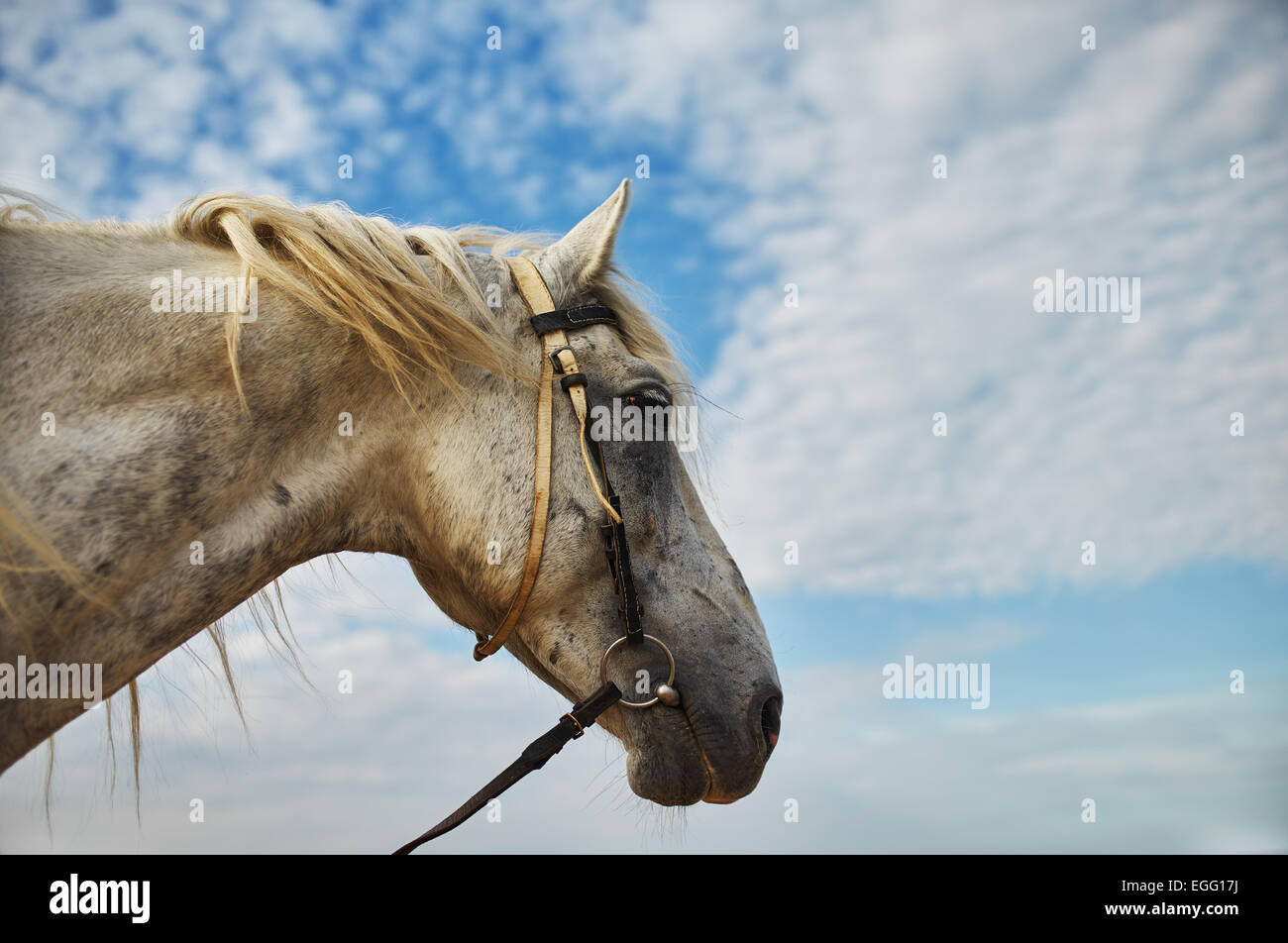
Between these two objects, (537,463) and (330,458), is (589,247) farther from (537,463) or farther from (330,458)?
(330,458)

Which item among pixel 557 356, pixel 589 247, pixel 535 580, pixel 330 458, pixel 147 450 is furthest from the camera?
pixel 589 247

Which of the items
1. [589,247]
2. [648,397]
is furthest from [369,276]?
[648,397]

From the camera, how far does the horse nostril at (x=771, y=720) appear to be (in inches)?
101

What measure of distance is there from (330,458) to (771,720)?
154cm


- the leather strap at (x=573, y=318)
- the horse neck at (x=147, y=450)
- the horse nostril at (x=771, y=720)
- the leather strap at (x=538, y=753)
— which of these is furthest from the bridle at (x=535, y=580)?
the horse neck at (x=147, y=450)

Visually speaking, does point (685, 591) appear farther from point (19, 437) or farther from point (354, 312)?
point (19, 437)

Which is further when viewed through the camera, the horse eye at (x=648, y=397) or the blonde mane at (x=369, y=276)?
the horse eye at (x=648, y=397)

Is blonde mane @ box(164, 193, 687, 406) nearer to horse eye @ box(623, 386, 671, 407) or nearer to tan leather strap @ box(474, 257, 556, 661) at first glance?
tan leather strap @ box(474, 257, 556, 661)

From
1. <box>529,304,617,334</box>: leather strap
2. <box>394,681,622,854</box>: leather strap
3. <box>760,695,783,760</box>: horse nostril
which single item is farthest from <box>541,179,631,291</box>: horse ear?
<box>760,695,783,760</box>: horse nostril

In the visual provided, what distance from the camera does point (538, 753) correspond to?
8.20ft

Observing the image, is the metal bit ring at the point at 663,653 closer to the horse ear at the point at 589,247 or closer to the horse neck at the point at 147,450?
the horse neck at the point at 147,450

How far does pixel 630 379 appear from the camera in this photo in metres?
2.64

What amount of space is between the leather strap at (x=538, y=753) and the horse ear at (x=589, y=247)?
1344mm
